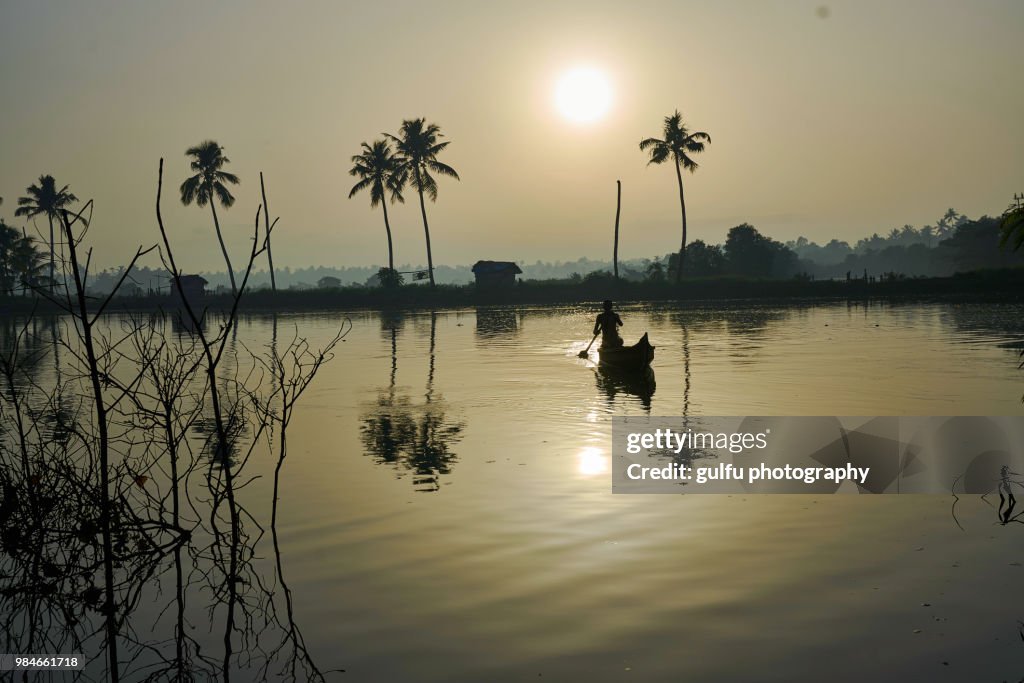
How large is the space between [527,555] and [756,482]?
4178 millimetres

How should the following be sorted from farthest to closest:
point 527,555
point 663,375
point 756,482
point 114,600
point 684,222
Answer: point 684,222 → point 663,375 → point 756,482 → point 527,555 → point 114,600

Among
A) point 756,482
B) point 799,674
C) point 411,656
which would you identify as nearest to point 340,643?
point 411,656

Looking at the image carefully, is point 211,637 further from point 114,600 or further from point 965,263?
point 965,263

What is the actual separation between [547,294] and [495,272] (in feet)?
29.4

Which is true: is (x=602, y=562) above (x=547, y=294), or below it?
below

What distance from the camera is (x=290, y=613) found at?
25.5ft

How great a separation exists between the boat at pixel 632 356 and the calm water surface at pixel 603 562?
4614mm

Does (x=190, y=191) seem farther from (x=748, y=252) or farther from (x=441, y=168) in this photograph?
(x=748, y=252)

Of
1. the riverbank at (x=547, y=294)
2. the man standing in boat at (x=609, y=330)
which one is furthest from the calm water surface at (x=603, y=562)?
the riverbank at (x=547, y=294)

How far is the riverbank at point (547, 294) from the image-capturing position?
78.6 meters

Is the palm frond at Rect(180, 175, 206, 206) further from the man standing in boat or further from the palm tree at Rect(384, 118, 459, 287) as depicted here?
the man standing in boat

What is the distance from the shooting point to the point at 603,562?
8734 mm

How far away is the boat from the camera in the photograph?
24.4 metres

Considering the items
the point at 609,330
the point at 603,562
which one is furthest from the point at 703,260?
the point at 603,562
